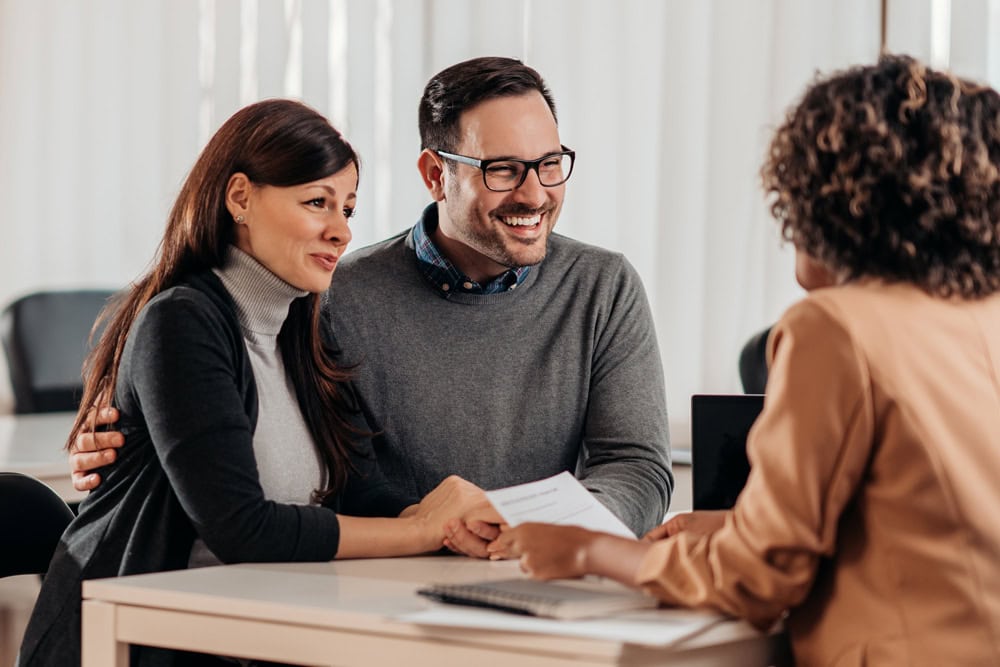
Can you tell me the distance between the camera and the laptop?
1756 mm

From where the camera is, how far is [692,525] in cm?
164

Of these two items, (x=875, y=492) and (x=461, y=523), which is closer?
(x=875, y=492)

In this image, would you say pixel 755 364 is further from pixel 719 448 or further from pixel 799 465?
pixel 799 465

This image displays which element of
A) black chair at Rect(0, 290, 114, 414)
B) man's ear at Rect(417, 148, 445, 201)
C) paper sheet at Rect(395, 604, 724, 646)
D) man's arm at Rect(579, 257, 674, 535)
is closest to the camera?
paper sheet at Rect(395, 604, 724, 646)

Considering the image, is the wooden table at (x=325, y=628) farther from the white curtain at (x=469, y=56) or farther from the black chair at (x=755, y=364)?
the white curtain at (x=469, y=56)

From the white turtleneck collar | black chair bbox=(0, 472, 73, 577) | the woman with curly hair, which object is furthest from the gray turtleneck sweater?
the woman with curly hair

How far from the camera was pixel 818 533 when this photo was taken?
122 cm

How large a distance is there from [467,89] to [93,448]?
Answer: 90 centimetres

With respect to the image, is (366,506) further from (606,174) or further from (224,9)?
(224,9)

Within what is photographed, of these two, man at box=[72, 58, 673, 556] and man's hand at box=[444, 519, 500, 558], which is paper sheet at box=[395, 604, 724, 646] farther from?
man at box=[72, 58, 673, 556]

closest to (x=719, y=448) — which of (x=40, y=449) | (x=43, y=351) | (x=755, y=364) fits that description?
(x=755, y=364)

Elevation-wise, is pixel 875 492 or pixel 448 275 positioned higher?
pixel 448 275

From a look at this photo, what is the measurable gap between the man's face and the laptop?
1.72 ft

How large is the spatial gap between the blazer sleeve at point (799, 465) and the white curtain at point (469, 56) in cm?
152
